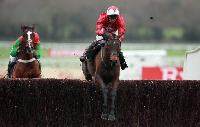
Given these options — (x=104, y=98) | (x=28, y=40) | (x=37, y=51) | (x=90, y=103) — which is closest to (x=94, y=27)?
(x=37, y=51)

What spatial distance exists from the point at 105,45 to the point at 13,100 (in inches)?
56.8

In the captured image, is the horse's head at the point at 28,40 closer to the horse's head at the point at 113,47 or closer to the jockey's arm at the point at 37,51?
the jockey's arm at the point at 37,51

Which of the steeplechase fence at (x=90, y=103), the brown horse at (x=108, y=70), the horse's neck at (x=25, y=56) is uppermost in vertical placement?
the horse's neck at (x=25, y=56)

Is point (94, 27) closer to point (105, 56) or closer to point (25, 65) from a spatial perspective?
point (25, 65)

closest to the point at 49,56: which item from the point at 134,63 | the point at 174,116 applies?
the point at 134,63

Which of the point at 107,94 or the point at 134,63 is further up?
the point at 134,63

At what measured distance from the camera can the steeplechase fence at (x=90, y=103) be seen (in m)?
6.97

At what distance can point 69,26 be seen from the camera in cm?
1969

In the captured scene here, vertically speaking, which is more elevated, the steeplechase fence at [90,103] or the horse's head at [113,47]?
the horse's head at [113,47]

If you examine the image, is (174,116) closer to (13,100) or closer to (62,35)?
(13,100)

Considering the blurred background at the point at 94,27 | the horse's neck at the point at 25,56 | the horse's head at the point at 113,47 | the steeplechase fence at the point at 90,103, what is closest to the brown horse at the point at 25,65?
the horse's neck at the point at 25,56

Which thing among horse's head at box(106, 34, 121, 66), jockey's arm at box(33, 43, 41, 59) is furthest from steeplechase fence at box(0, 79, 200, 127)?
jockey's arm at box(33, 43, 41, 59)

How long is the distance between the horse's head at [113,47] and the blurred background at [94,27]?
9308 mm

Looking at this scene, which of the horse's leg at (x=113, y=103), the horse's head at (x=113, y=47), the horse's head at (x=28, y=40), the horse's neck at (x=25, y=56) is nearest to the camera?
the horse's head at (x=113, y=47)
